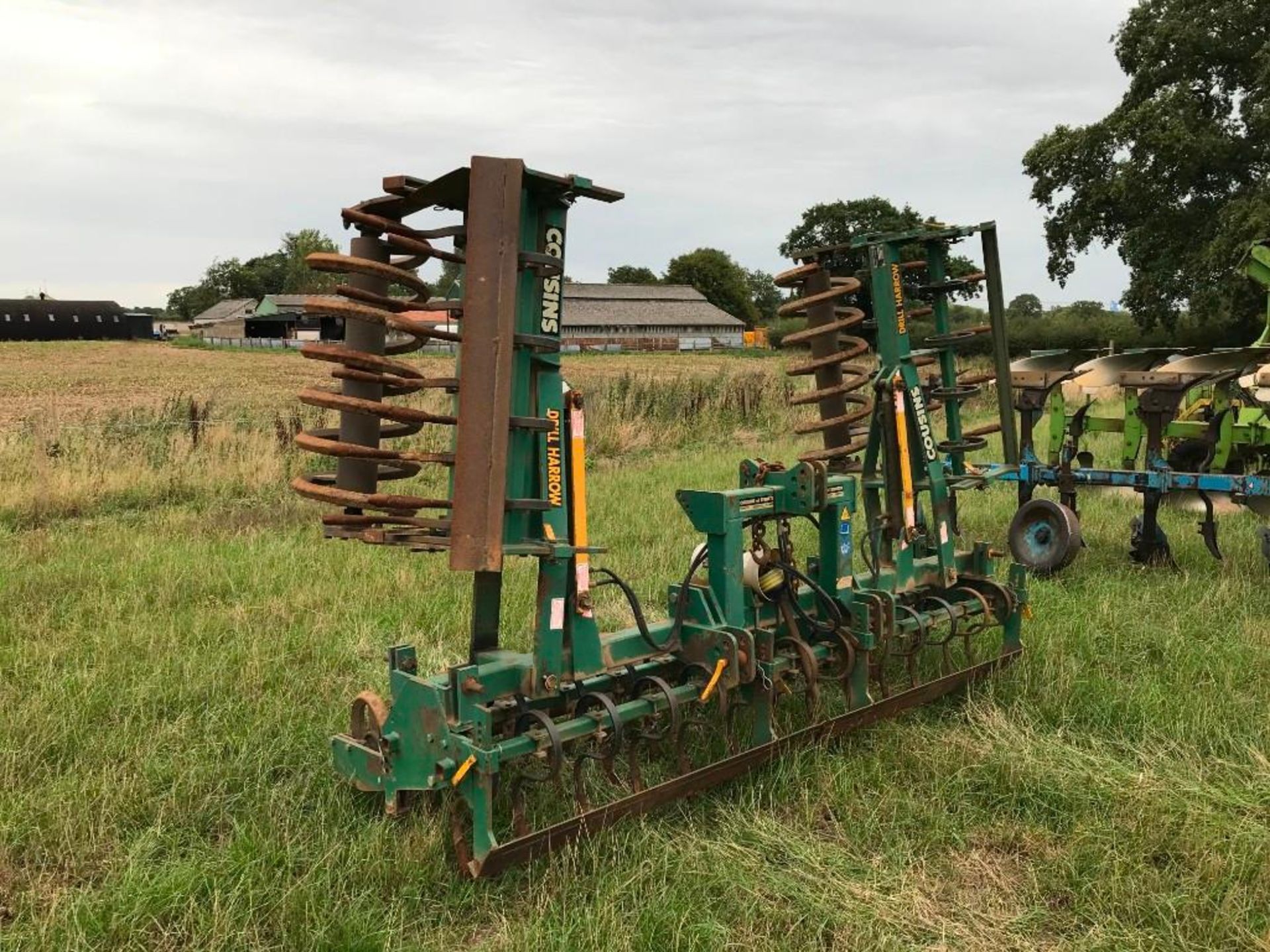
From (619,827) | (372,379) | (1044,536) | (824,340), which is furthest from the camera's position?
(1044,536)

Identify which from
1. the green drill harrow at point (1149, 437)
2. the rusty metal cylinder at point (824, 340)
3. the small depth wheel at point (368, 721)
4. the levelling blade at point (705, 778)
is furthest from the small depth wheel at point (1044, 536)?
the small depth wheel at point (368, 721)

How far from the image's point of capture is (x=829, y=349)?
5.28m

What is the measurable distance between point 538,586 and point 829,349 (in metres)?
2.37

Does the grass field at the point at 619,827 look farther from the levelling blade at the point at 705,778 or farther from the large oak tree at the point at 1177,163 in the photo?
the large oak tree at the point at 1177,163

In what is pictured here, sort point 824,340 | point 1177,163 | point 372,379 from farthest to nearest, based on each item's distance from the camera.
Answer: point 1177,163
point 824,340
point 372,379

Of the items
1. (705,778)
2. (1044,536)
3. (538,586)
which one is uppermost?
(538,586)

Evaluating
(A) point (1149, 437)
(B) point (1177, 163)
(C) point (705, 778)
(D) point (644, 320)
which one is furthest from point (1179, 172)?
(D) point (644, 320)

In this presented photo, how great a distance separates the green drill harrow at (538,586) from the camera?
338cm

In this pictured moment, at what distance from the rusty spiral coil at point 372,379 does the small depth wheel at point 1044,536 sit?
19.0ft

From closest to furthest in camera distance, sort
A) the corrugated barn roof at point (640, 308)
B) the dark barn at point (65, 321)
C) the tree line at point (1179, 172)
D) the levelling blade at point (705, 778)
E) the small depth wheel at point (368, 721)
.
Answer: the levelling blade at point (705, 778)
the small depth wheel at point (368, 721)
the tree line at point (1179, 172)
the dark barn at point (65, 321)
the corrugated barn roof at point (640, 308)

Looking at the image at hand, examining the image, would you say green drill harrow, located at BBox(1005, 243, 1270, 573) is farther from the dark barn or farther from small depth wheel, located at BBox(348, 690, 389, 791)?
the dark barn

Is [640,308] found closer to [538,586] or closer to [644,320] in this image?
[644,320]

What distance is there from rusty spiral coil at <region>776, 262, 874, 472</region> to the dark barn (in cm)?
8473

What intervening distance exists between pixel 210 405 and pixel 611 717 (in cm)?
1135
